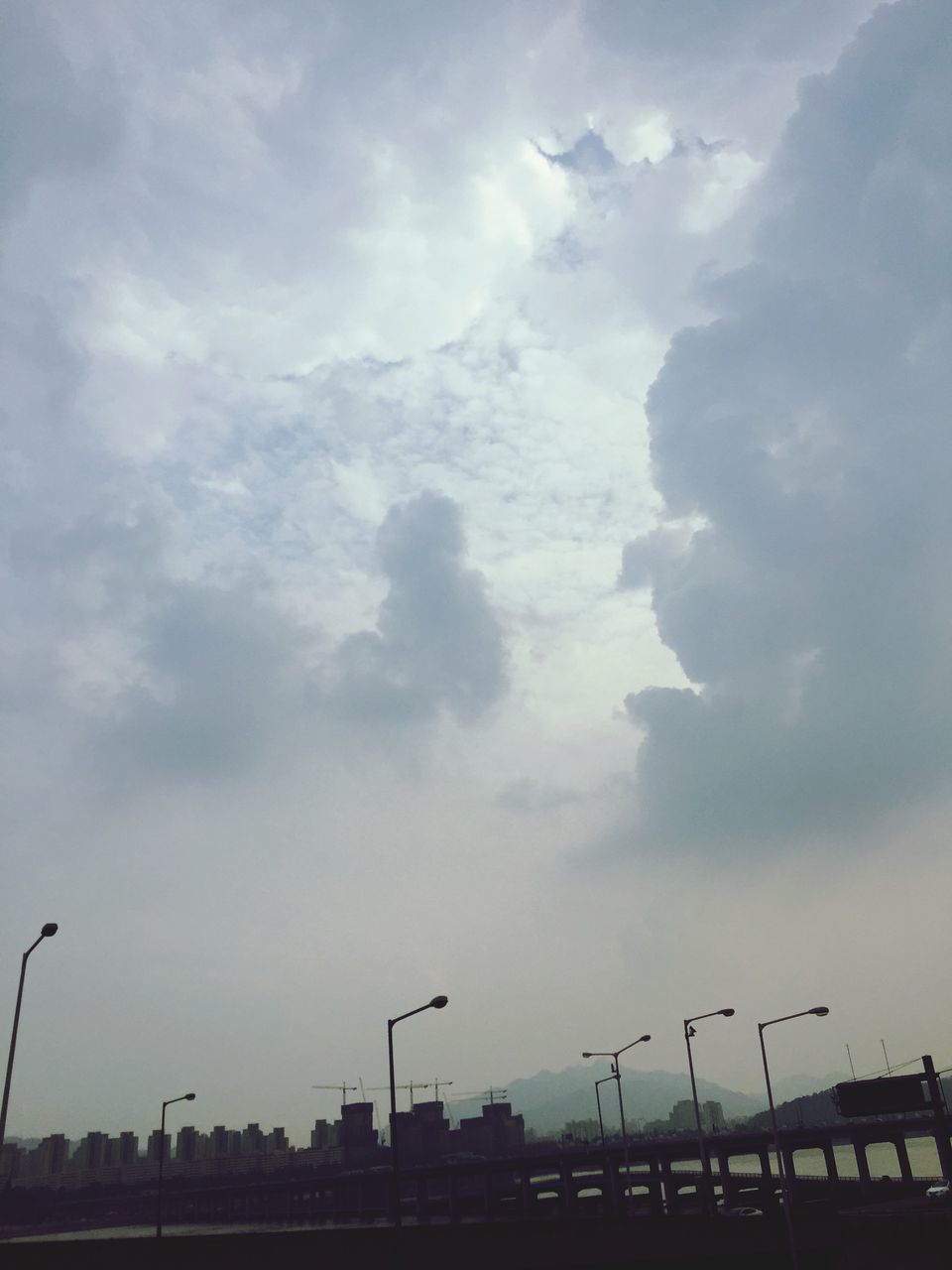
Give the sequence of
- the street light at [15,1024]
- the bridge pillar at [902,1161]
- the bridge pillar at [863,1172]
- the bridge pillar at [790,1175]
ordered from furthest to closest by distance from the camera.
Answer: the bridge pillar at [902,1161] → the bridge pillar at [790,1175] → the bridge pillar at [863,1172] → the street light at [15,1024]

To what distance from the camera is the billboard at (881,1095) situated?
74.6 metres

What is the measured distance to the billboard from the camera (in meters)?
74.6

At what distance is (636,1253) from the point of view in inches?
1906

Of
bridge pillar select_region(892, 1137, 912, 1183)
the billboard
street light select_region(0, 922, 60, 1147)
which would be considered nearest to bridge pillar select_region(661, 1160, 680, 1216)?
bridge pillar select_region(892, 1137, 912, 1183)

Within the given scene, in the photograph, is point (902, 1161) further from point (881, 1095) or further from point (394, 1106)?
point (394, 1106)

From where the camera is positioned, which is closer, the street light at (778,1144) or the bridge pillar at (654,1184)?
the street light at (778,1144)

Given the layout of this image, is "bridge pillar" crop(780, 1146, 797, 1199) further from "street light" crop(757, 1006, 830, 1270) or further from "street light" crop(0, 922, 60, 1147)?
"street light" crop(0, 922, 60, 1147)

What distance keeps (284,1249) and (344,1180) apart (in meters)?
166

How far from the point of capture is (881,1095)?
251 ft

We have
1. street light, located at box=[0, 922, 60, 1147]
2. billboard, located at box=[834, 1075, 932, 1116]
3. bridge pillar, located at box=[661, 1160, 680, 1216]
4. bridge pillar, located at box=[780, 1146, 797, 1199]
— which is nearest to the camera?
street light, located at box=[0, 922, 60, 1147]

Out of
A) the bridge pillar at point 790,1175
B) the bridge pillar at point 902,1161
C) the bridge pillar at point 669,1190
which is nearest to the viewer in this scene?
the bridge pillar at point 669,1190

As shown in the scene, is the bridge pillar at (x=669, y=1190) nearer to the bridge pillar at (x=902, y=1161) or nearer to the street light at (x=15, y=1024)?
the bridge pillar at (x=902, y=1161)

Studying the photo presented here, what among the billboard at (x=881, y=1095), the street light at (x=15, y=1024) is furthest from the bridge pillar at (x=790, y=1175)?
the street light at (x=15, y=1024)

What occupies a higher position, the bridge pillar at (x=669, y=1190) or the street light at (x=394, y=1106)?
the street light at (x=394, y=1106)
